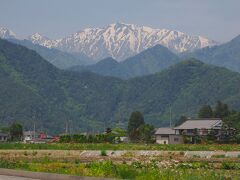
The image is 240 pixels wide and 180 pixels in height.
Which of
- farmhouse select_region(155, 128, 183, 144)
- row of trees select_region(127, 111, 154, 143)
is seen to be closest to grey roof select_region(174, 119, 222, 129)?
farmhouse select_region(155, 128, 183, 144)

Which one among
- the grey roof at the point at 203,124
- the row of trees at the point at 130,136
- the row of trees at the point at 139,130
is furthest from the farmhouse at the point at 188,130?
the row of trees at the point at 130,136

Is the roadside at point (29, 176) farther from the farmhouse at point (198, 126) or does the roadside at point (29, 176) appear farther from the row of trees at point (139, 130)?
the farmhouse at point (198, 126)

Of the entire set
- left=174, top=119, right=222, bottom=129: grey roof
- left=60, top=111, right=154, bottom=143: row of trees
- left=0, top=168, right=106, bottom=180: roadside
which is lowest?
left=0, top=168, right=106, bottom=180: roadside

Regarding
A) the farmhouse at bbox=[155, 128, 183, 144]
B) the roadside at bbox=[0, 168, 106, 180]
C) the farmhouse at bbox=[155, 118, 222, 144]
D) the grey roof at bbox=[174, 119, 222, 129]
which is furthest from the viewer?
the farmhouse at bbox=[155, 128, 183, 144]

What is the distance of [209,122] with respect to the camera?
11962 centimetres

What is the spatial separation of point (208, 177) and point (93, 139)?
78.6 m

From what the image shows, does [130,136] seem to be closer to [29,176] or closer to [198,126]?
[198,126]

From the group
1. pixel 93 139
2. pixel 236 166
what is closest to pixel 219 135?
pixel 93 139

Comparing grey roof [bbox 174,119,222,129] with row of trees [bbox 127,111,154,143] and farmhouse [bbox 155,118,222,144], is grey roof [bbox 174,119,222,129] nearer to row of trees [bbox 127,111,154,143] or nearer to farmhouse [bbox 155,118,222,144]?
farmhouse [bbox 155,118,222,144]

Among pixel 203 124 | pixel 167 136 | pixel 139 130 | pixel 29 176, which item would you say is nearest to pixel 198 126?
pixel 203 124

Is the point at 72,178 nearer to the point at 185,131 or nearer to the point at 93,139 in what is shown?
the point at 93,139

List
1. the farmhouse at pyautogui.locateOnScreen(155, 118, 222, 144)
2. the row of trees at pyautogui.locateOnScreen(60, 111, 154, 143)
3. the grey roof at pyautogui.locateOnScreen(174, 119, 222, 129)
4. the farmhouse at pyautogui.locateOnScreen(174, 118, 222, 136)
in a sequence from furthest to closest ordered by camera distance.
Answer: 1. the grey roof at pyautogui.locateOnScreen(174, 119, 222, 129)
2. the farmhouse at pyautogui.locateOnScreen(174, 118, 222, 136)
3. the farmhouse at pyautogui.locateOnScreen(155, 118, 222, 144)
4. the row of trees at pyautogui.locateOnScreen(60, 111, 154, 143)

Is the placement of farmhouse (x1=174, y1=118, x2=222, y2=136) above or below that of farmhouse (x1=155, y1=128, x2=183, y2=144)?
above

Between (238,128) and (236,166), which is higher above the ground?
(238,128)
